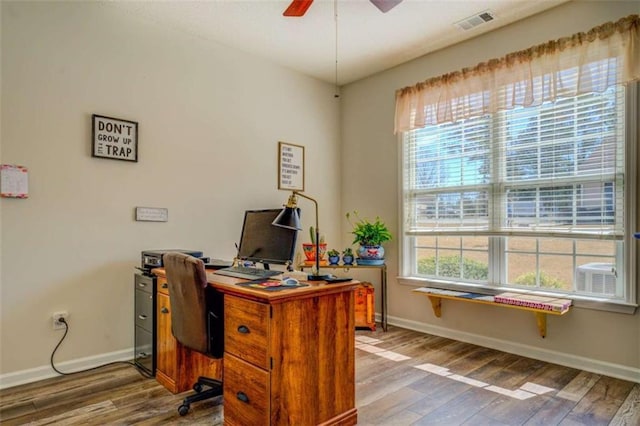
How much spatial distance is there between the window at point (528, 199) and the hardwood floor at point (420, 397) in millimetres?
668

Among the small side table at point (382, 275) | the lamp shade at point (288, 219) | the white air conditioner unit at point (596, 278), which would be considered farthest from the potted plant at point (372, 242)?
the lamp shade at point (288, 219)

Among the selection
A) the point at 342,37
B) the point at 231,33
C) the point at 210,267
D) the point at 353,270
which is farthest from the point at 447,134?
the point at 210,267

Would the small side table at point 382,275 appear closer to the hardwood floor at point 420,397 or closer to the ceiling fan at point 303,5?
the hardwood floor at point 420,397

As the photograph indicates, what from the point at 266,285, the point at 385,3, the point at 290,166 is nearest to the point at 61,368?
the point at 266,285

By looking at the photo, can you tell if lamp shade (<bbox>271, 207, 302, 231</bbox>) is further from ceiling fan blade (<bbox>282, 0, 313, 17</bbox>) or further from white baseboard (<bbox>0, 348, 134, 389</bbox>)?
white baseboard (<bbox>0, 348, 134, 389</bbox>)

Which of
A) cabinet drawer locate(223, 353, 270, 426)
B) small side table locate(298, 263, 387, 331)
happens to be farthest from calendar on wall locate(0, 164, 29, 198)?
small side table locate(298, 263, 387, 331)

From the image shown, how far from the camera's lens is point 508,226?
10.6 ft

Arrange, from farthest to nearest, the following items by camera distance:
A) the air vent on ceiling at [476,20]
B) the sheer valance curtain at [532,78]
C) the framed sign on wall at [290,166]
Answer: the framed sign on wall at [290,166], the air vent on ceiling at [476,20], the sheer valance curtain at [532,78]

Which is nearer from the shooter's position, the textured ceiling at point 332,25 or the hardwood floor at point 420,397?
the hardwood floor at point 420,397

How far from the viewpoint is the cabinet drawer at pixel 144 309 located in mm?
2682

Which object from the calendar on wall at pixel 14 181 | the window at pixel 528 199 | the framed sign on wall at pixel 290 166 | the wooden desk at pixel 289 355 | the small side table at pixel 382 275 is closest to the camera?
the wooden desk at pixel 289 355

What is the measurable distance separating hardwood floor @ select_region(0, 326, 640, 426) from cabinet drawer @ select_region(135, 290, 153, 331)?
0.34m

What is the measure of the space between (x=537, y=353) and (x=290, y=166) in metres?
2.79

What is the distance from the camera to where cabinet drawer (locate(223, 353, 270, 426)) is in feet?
5.81
